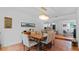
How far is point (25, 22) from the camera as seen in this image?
1.70m

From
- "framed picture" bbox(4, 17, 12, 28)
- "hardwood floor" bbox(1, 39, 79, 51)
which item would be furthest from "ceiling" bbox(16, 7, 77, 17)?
"hardwood floor" bbox(1, 39, 79, 51)

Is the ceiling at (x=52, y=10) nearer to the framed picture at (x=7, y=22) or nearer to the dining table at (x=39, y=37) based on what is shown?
the framed picture at (x=7, y=22)

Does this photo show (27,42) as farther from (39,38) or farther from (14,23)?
(14,23)

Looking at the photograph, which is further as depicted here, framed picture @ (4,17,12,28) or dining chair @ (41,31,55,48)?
dining chair @ (41,31,55,48)

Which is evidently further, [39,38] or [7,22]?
[39,38]

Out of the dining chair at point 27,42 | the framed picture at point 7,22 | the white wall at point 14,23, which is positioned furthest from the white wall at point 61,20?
the framed picture at point 7,22

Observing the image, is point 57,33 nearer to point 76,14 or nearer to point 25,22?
→ point 76,14

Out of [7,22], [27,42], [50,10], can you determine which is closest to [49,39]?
[27,42]

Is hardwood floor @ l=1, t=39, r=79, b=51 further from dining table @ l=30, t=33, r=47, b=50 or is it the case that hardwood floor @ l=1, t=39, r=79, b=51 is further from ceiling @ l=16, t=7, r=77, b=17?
ceiling @ l=16, t=7, r=77, b=17

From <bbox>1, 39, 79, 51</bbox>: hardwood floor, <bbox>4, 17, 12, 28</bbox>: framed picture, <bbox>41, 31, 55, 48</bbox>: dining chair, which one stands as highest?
<bbox>4, 17, 12, 28</bbox>: framed picture

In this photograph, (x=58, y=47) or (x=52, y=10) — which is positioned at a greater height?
(x=52, y=10)
